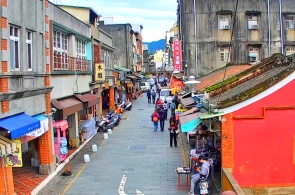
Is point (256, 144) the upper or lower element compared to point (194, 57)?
lower

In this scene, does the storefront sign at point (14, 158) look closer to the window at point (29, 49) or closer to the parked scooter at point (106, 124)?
the window at point (29, 49)

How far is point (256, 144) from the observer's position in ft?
41.1

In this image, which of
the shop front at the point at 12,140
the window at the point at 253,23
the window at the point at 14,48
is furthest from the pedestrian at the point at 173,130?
the window at the point at 253,23

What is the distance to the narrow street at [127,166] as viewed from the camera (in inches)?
551

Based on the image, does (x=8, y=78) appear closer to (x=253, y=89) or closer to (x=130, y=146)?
(x=253, y=89)

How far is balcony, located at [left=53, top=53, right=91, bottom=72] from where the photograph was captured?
18625 millimetres

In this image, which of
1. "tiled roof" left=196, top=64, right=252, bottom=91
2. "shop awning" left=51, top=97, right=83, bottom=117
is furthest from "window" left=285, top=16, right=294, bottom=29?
"shop awning" left=51, top=97, right=83, bottom=117

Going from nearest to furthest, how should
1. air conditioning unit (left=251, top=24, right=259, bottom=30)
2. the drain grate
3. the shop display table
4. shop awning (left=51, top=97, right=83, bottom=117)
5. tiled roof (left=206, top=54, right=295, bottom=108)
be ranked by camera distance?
the shop display table < tiled roof (left=206, top=54, right=295, bottom=108) < shop awning (left=51, top=97, right=83, bottom=117) < the drain grate < air conditioning unit (left=251, top=24, right=259, bottom=30)

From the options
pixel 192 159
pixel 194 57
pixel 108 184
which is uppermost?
pixel 194 57

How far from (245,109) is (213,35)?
21542 millimetres

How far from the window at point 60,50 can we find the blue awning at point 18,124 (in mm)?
5704

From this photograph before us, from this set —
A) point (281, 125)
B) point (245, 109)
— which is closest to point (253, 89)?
point (245, 109)

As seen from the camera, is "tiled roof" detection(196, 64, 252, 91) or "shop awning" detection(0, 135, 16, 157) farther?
"tiled roof" detection(196, 64, 252, 91)

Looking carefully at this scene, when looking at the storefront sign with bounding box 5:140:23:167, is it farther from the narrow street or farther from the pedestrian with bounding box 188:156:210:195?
the pedestrian with bounding box 188:156:210:195
